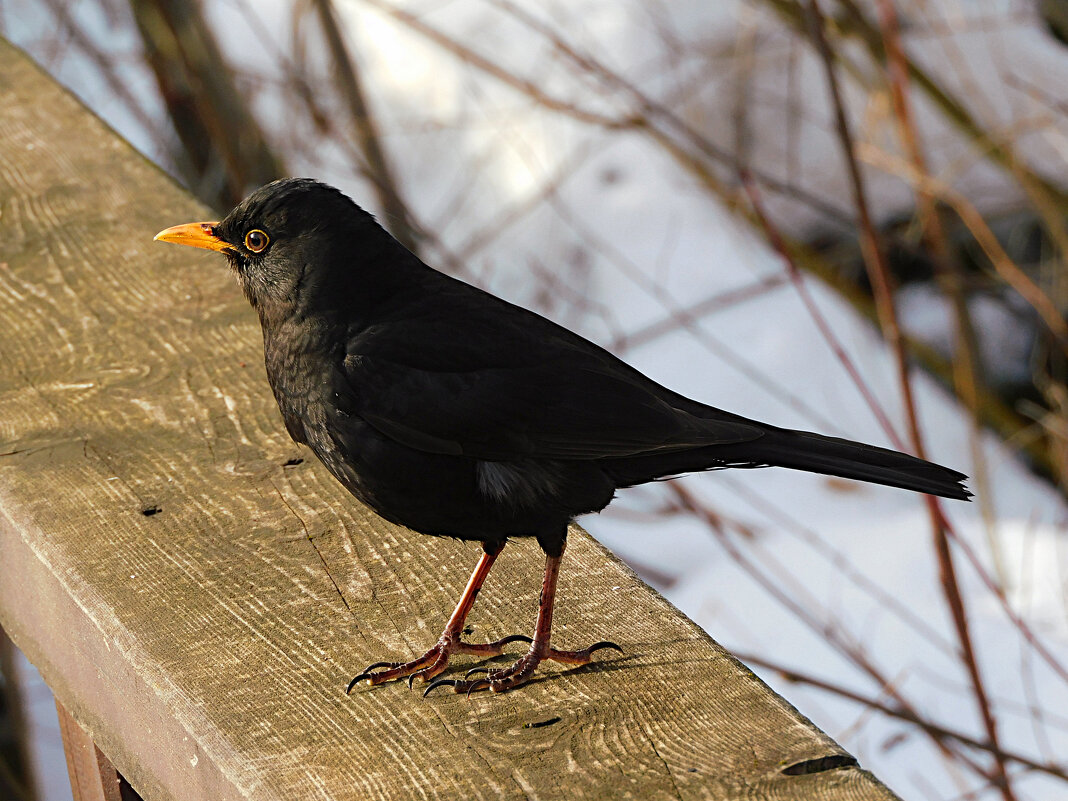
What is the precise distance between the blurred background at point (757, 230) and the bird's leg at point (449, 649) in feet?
6.65

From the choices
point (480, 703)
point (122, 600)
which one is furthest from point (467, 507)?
point (122, 600)

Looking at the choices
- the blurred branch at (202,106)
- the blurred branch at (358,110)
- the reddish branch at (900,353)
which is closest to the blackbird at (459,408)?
the reddish branch at (900,353)

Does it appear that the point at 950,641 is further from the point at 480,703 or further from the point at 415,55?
the point at 415,55

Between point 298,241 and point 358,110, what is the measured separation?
3.68 metres

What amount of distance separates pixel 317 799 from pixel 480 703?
27 cm

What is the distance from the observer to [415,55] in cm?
752

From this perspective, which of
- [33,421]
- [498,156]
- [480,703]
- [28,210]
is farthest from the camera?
[498,156]

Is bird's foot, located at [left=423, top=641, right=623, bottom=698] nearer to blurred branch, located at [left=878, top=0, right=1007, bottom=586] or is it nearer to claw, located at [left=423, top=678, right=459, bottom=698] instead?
claw, located at [left=423, top=678, right=459, bottom=698]

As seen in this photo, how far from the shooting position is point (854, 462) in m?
2.03

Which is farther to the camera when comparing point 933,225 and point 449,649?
point 933,225

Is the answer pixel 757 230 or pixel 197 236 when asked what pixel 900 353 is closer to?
pixel 197 236

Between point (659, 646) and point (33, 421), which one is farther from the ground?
point (659, 646)

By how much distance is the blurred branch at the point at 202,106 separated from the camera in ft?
18.4

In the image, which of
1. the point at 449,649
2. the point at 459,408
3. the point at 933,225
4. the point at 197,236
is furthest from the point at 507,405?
the point at 933,225
